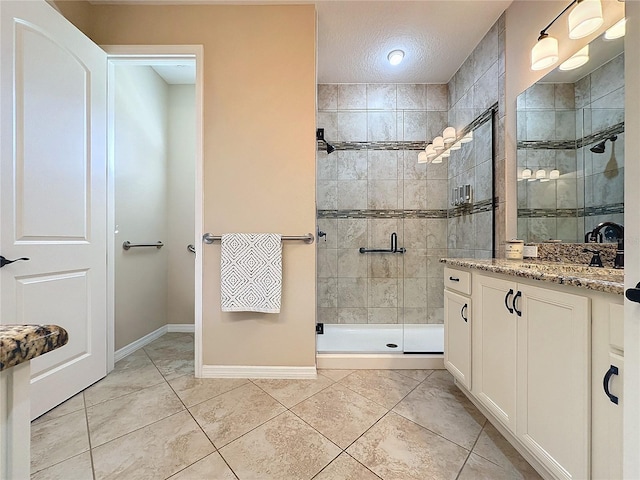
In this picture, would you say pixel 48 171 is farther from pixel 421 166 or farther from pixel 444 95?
pixel 444 95

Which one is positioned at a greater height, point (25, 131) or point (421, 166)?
point (421, 166)

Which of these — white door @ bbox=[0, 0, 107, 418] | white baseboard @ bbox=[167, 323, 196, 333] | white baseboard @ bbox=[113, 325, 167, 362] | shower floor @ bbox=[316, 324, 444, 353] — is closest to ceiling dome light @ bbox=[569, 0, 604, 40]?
shower floor @ bbox=[316, 324, 444, 353]

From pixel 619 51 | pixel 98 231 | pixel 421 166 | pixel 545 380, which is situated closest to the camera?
pixel 545 380

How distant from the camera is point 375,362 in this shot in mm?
2111

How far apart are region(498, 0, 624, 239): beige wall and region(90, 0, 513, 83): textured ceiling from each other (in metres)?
0.19

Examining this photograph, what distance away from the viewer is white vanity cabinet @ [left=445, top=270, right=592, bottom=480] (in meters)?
0.90

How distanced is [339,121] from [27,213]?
253cm

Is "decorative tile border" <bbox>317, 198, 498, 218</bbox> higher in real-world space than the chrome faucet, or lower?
higher

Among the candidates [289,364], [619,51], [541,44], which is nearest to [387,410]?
[289,364]

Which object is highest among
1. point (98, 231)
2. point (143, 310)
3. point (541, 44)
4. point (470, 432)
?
point (541, 44)

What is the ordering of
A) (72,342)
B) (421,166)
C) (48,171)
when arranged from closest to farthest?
(48,171)
(72,342)
(421,166)

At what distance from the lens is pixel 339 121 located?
301cm

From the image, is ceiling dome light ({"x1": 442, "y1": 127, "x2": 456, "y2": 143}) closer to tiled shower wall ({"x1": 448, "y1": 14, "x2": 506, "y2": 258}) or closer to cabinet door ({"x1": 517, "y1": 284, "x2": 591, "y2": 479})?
tiled shower wall ({"x1": 448, "y1": 14, "x2": 506, "y2": 258})

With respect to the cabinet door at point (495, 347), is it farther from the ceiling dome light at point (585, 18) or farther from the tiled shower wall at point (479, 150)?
the ceiling dome light at point (585, 18)
